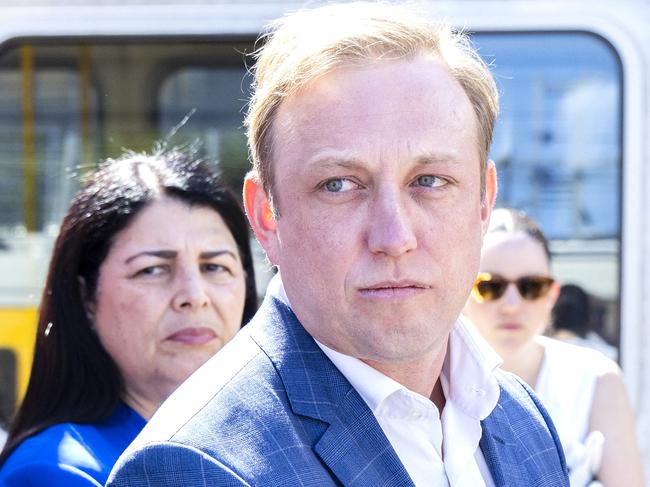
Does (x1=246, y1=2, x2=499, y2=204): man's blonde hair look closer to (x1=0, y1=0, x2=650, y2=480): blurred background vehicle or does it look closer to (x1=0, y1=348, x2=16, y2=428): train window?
(x1=0, y1=0, x2=650, y2=480): blurred background vehicle

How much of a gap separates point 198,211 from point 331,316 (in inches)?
45.5

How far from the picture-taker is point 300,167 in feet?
4.15

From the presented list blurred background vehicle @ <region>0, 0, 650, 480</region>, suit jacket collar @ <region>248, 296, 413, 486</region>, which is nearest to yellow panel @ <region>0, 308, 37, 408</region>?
blurred background vehicle @ <region>0, 0, 650, 480</region>

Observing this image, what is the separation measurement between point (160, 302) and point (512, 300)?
1.18 metres

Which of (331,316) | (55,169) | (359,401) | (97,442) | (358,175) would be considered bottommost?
(97,442)

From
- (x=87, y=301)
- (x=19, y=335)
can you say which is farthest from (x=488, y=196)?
(x=19, y=335)

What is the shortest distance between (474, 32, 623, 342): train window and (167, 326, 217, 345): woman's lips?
5.43 feet

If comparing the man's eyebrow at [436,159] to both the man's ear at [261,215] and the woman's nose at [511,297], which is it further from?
the woman's nose at [511,297]

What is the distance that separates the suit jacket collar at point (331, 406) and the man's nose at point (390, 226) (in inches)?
7.1

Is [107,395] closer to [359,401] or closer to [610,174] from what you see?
[359,401]

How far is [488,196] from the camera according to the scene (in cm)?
146

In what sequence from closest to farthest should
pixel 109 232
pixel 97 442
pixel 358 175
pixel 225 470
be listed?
1. pixel 225 470
2. pixel 358 175
3. pixel 97 442
4. pixel 109 232

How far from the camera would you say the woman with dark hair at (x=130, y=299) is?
212 centimetres

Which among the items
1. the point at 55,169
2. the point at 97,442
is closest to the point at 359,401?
the point at 97,442
